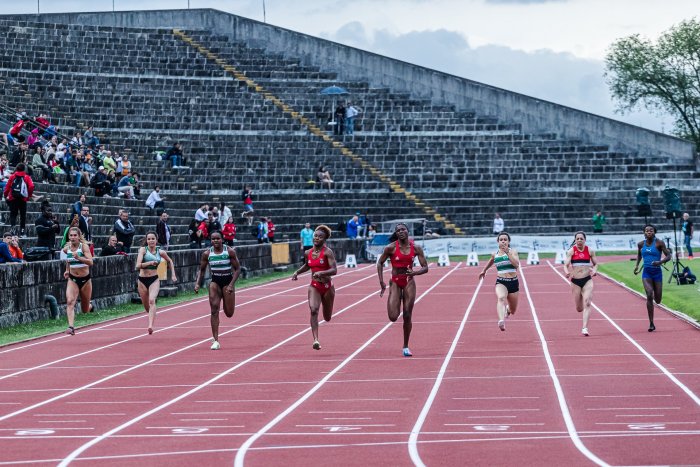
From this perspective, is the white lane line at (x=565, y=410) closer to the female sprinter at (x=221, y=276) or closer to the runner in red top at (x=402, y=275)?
the runner in red top at (x=402, y=275)

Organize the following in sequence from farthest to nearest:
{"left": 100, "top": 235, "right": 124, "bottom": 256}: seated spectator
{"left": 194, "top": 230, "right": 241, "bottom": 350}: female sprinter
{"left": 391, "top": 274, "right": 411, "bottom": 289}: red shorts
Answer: {"left": 100, "top": 235, "right": 124, "bottom": 256}: seated spectator → {"left": 194, "top": 230, "right": 241, "bottom": 350}: female sprinter → {"left": 391, "top": 274, "right": 411, "bottom": 289}: red shorts

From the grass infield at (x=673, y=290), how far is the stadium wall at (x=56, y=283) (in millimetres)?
10735

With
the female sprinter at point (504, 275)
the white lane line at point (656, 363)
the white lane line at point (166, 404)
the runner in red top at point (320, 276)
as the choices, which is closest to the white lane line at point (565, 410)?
the female sprinter at point (504, 275)

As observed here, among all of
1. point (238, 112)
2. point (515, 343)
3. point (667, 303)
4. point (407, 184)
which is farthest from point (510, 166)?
point (515, 343)

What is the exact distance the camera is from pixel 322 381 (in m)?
15.1

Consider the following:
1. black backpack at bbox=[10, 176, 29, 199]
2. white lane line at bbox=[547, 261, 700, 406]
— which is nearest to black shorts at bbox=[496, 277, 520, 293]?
white lane line at bbox=[547, 261, 700, 406]

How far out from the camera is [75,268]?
21.5m

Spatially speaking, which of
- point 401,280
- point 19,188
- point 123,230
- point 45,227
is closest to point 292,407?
point 401,280

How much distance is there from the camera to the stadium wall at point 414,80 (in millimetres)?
60750

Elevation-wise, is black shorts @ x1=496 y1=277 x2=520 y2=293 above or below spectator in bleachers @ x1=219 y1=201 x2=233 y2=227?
below

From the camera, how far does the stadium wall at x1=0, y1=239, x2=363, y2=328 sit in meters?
22.6

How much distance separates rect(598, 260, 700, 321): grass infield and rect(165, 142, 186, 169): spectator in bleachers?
18902mm

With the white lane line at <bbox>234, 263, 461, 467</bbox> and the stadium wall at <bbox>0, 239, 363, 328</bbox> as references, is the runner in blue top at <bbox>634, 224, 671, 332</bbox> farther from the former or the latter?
the stadium wall at <bbox>0, 239, 363, 328</bbox>

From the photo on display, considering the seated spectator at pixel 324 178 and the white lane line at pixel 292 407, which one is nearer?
the white lane line at pixel 292 407
